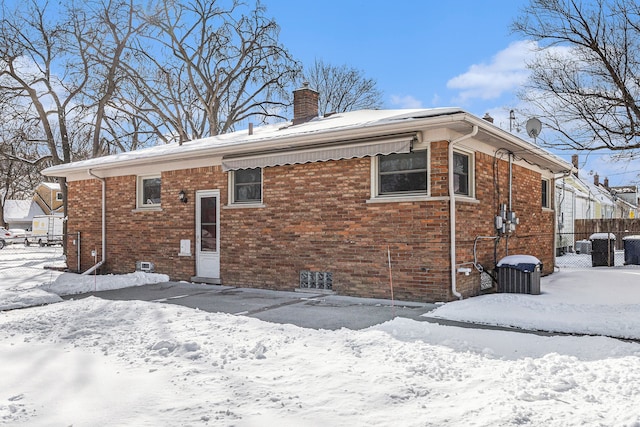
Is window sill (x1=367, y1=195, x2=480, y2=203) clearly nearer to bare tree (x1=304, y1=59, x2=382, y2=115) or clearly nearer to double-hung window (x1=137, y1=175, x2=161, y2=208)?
double-hung window (x1=137, y1=175, x2=161, y2=208)

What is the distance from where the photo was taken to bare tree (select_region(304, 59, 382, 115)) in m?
33.6

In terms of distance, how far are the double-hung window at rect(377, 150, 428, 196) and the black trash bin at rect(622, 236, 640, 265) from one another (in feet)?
36.3

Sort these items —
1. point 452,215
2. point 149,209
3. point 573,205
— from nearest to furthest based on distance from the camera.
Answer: point 452,215, point 149,209, point 573,205

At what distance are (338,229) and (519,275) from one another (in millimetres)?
3517

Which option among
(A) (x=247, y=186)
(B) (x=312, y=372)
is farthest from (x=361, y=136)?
(B) (x=312, y=372)

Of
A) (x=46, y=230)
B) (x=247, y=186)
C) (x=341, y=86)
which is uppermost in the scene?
(x=341, y=86)

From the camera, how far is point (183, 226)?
11.8 m

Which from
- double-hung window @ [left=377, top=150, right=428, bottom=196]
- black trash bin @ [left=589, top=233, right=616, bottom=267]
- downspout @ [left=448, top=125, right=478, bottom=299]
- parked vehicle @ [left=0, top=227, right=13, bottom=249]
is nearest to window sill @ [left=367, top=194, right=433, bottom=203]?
double-hung window @ [left=377, top=150, right=428, bottom=196]

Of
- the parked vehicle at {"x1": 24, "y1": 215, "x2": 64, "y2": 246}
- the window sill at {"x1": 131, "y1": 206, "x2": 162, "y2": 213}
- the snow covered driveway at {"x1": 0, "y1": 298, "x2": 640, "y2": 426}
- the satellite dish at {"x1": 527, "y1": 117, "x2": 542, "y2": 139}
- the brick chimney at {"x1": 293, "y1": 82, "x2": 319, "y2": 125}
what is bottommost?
the snow covered driveway at {"x1": 0, "y1": 298, "x2": 640, "y2": 426}

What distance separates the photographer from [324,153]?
9.11m

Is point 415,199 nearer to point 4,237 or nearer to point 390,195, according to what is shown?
point 390,195

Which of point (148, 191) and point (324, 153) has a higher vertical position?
point (324, 153)

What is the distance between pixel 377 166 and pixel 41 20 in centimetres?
2309

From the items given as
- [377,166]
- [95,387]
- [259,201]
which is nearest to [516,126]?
[377,166]
